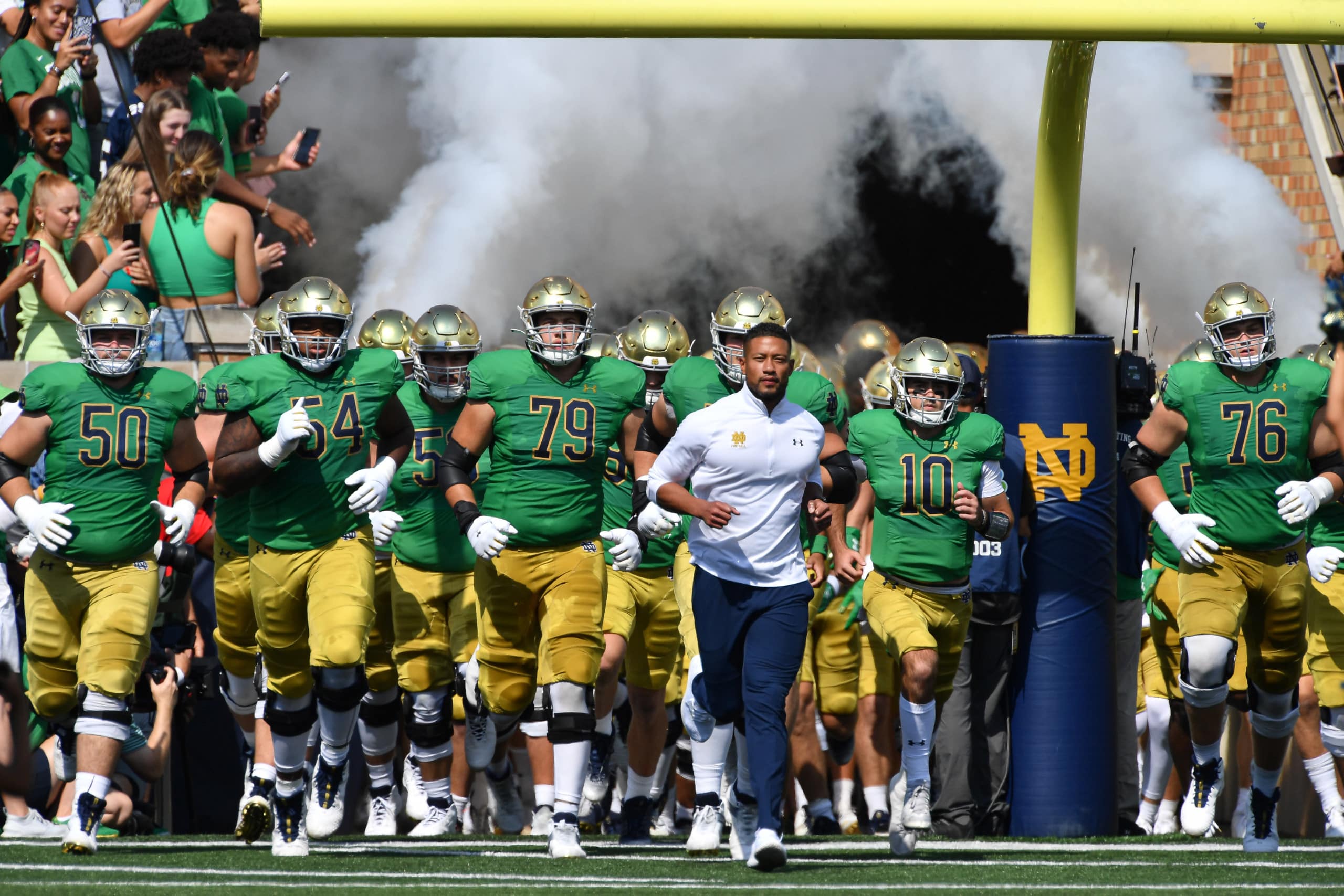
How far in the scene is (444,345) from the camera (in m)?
9.16

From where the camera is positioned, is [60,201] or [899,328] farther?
[899,328]

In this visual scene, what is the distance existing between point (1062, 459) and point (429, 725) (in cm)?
298

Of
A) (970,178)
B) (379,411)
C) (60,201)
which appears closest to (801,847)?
(379,411)

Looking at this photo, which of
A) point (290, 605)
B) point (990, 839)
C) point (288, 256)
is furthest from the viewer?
point (288, 256)

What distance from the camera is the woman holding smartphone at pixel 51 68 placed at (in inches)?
446

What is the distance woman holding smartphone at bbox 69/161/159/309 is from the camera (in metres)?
11.0

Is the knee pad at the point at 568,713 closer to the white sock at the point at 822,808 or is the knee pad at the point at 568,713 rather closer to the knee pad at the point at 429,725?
the knee pad at the point at 429,725

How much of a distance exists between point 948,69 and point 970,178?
0.85 metres

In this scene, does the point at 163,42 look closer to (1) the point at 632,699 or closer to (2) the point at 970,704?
(1) the point at 632,699

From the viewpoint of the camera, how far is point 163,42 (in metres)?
11.6

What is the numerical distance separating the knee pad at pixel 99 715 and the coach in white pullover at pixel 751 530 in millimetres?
2208

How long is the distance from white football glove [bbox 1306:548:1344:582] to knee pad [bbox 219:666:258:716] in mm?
4393

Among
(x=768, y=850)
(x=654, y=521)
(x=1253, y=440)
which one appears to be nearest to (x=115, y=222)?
(x=654, y=521)

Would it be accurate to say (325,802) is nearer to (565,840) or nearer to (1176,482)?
(565,840)
